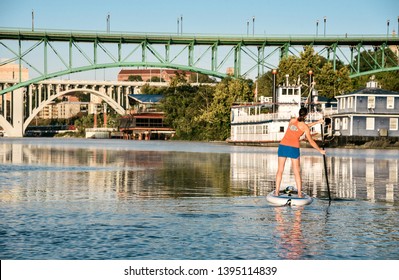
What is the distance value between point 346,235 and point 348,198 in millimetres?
7584

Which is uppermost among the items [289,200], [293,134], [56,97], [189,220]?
[56,97]

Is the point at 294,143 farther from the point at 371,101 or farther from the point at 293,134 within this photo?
the point at 371,101

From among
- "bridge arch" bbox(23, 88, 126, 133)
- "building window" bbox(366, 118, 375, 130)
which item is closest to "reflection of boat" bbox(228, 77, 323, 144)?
"building window" bbox(366, 118, 375, 130)

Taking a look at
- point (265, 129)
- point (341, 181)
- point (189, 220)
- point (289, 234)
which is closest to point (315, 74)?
point (265, 129)

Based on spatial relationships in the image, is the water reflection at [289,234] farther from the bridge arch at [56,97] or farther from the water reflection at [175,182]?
the bridge arch at [56,97]

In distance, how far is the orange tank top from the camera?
20.4 m

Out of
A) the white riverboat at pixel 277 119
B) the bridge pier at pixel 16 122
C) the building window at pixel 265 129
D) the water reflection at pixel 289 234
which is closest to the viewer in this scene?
the water reflection at pixel 289 234

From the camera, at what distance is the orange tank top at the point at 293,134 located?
20.4 metres

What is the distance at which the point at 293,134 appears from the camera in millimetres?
20500

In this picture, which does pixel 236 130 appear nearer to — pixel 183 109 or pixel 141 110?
pixel 183 109

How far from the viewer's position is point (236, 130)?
338 ft

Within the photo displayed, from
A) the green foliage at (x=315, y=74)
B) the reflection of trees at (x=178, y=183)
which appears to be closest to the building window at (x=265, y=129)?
the green foliage at (x=315, y=74)

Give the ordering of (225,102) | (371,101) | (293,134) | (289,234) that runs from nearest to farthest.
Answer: (289,234)
(293,134)
(371,101)
(225,102)
